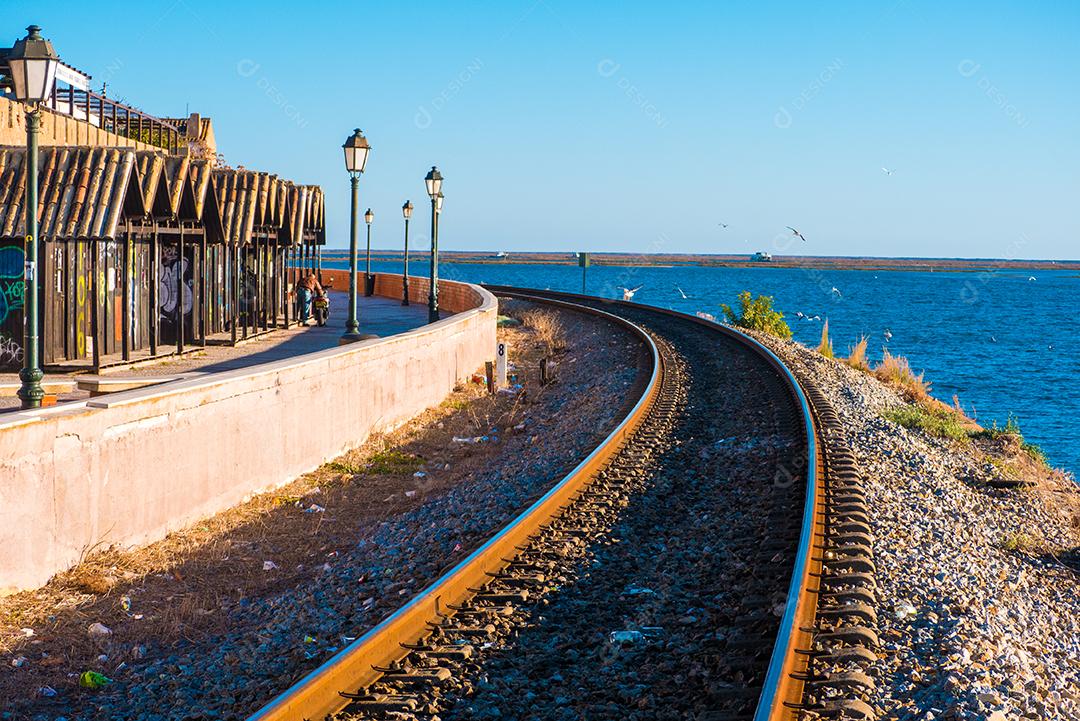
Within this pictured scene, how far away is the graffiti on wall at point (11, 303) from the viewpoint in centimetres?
1859

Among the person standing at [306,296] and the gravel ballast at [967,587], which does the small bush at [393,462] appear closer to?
the gravel ballast at [967,587]

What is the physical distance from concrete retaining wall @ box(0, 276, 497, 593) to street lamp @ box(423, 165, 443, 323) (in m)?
12.8

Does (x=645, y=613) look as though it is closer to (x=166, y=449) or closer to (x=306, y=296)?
(x=166, y=449)

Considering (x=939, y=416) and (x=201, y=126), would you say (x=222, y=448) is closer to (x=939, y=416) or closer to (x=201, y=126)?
(x=939, y=416)

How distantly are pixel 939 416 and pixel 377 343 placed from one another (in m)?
12.1

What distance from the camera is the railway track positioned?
18.9 ft

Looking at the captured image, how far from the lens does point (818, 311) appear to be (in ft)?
337

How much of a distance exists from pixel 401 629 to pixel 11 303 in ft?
49.4

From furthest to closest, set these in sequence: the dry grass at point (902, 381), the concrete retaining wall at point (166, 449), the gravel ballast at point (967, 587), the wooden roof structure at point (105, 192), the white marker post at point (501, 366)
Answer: the dry grass at point (902, 381), the white marker post at point (501, 366), the wooden roof structure at point (105, 192), the concrete retaining wall at point (166, 449), the gravel ballast at point (967, 587)

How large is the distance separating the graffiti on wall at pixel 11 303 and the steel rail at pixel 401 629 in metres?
12.0

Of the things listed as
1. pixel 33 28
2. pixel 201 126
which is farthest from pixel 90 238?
pixel 201 126

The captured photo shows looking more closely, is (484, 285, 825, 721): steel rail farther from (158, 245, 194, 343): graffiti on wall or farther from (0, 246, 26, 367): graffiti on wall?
(158, 245, 194, 343): graffiti on wall

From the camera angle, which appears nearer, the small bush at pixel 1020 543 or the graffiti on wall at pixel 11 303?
the small bush at pixel 1020 543

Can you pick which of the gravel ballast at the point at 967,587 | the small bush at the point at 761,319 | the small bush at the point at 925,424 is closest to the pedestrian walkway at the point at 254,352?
the gravel ballast at the point at 967,587
